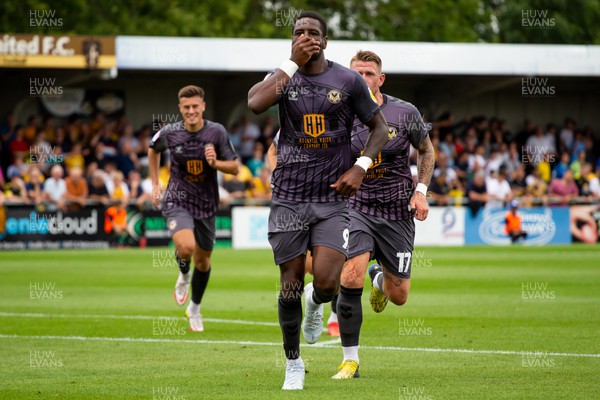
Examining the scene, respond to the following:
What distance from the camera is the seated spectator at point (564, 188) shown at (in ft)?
106

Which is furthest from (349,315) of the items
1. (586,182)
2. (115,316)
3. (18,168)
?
(586,182)

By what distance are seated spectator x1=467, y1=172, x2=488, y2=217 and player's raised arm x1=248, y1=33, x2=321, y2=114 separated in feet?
76.1

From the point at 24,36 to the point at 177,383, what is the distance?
22.4 meters

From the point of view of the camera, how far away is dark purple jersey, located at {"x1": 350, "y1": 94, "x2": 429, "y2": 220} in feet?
31.8

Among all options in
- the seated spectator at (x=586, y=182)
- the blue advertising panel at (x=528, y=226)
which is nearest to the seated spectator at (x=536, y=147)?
the seated spectator at (x=586, y=182)

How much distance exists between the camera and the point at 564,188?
106ft

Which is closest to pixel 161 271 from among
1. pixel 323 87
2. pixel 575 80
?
pixel 323 87

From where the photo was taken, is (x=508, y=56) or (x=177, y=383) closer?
(x=177, y=383)

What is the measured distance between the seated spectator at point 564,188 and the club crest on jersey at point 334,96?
82.5 ft

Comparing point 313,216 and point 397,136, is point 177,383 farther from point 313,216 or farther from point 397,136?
point 397,136

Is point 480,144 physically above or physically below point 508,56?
below

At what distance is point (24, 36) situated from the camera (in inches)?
1144

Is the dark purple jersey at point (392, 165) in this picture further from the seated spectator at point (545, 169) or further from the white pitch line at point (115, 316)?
the seated spectator at point (545, 169)

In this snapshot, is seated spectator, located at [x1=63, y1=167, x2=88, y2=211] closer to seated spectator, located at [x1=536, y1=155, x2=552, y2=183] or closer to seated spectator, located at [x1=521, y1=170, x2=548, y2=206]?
seated spectator, located at [x1=521, y1=170, x2=548, y2=206]
